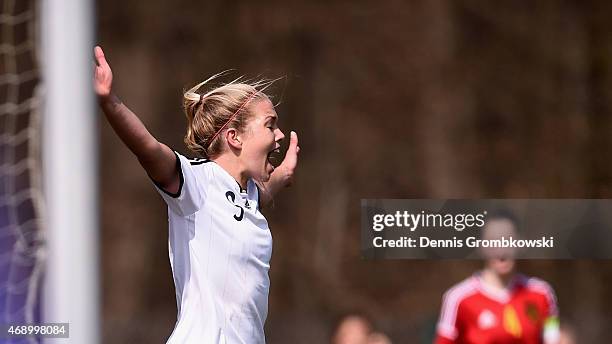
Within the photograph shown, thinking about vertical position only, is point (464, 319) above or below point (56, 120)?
below

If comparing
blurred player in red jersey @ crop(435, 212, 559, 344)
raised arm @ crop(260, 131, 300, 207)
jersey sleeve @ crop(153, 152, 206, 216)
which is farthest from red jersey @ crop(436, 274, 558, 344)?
jersey sleeve @ crop(153, 152, 206, 216)

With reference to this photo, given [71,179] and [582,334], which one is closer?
[71,179]

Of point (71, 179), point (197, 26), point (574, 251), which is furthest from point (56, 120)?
point (574, 251)

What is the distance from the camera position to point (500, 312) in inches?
147

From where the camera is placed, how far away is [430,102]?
498 cm

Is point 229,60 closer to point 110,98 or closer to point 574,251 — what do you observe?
point 574,251

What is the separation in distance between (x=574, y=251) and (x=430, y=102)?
92 cm

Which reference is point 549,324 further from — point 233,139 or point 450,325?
point 233,139

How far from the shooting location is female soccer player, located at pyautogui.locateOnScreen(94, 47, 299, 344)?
229 centimetres

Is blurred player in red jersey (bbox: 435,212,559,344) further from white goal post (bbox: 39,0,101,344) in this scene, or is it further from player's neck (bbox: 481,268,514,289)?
white goal post (bbox: 39,0,101,344)

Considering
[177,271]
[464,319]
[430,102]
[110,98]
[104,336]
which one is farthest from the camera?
[430,102]

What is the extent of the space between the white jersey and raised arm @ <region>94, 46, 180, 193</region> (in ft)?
0.23

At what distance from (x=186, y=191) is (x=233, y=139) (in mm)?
232

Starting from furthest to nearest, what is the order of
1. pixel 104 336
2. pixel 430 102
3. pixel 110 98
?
1. pixel 430 102
2. pixel 104 336
3. pixel 110 98
